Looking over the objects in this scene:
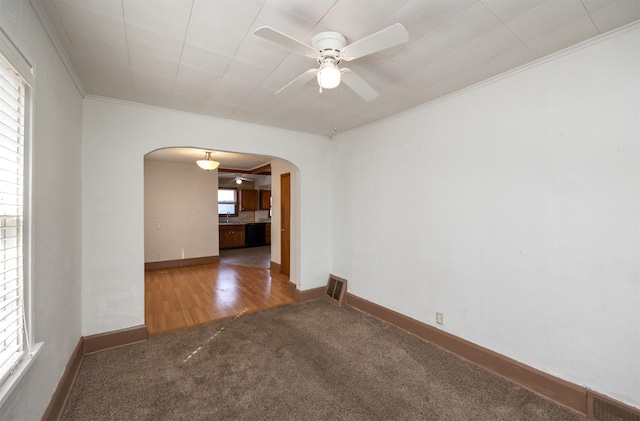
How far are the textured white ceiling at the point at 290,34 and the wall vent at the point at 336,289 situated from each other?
2687 millimetres

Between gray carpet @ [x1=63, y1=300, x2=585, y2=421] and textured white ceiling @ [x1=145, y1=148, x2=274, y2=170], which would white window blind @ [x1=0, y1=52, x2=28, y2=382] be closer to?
gray carpet @ [x1=63, y1=300, x2=585, y2=421]

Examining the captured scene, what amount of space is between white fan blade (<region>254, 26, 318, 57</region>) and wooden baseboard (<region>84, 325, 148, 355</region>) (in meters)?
3.18

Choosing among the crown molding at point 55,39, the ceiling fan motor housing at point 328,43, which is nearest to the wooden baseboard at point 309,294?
the ceiling fan motor housing at point 328,43

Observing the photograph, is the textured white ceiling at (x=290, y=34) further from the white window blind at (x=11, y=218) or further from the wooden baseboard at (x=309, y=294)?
the wooden baseboard at (x=309, y=294)

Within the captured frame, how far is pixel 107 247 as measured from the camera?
280 centimetres

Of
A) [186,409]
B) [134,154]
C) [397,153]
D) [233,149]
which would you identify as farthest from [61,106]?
[397,153]

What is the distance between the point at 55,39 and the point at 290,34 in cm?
158

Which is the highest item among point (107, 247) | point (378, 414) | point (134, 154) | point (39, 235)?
point (134, 154)

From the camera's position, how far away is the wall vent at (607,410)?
175cm

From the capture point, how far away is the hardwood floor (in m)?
3.55

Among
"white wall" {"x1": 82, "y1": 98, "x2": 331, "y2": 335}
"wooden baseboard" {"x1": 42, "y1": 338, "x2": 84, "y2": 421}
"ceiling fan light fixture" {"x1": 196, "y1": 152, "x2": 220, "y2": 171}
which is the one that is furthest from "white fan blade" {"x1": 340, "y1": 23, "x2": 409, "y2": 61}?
"ceiling fan light fixture" {"x1": 196, "y1": 152, "x2": 220, "y2": 171}

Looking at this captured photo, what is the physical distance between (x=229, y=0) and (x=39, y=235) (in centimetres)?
180

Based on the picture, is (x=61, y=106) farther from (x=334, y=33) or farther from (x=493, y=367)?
(x=493, y=367)

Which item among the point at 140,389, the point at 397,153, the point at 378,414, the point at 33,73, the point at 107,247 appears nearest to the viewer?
the point at 33,73
